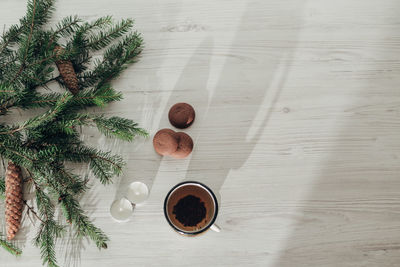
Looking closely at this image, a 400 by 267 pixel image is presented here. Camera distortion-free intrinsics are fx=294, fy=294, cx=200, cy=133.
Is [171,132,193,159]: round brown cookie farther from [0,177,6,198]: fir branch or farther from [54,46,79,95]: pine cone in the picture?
[0,177,6,198]: fir branch

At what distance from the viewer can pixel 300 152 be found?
2.57 feet

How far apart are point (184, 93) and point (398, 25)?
650mm

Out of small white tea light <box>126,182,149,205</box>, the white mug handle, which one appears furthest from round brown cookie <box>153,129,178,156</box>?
the white mug handle

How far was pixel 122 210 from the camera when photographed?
747mm

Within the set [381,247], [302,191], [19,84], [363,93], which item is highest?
[19,84]

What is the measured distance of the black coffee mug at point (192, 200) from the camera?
693mm

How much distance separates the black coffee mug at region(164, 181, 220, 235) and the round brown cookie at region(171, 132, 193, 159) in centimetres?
8

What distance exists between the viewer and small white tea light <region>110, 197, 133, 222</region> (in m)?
0.74

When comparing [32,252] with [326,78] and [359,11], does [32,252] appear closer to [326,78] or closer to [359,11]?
[326,78]

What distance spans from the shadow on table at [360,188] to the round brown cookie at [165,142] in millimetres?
353

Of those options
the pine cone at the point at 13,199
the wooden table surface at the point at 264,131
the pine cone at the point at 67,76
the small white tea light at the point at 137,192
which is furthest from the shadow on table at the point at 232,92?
the pine cone at the point at 13,199

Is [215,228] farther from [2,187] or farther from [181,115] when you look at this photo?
Answer: [2,187]

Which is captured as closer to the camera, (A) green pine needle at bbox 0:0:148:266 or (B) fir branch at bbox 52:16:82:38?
(A) green pine needle at bbox 0:0:148:266

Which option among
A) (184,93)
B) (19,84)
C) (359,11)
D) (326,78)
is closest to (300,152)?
(326,78)
